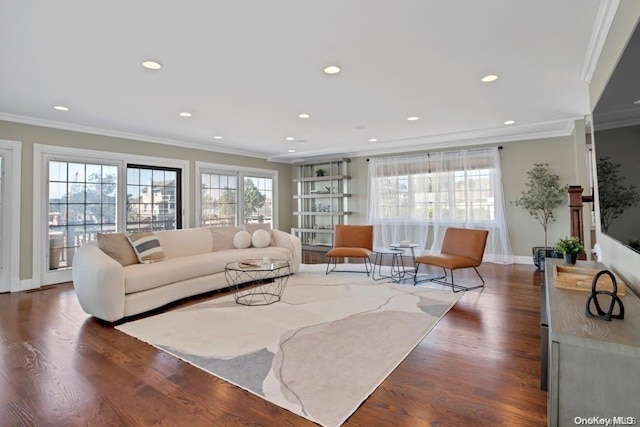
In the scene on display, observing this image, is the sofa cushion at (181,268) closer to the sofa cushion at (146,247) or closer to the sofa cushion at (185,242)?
the sofa cushion at (146,247)

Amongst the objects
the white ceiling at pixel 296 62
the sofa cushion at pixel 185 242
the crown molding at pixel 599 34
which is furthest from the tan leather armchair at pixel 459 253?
the sofa cushion at pixel 185 242

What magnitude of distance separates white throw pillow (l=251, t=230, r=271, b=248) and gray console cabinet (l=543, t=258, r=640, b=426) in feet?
14.1

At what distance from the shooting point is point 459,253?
15.0 feet

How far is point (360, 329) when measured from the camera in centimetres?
293

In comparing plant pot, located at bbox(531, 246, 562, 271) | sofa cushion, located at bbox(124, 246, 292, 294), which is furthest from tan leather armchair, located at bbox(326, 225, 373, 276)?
plant pot, located at bbox(531, 246, 562, 271)

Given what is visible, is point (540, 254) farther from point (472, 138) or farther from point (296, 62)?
point (296, 62)

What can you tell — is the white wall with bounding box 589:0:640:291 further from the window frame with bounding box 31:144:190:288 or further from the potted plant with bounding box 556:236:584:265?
the window frame with bounding box 31:144:190:288

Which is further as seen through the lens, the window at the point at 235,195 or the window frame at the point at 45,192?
the window at the point at 235,195

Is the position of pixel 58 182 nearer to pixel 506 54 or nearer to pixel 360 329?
pixel 360 329

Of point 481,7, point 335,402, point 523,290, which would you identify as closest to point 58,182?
point 335,402

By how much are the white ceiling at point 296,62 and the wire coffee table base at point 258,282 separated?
78.8 inches

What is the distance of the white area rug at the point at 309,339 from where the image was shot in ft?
6.55

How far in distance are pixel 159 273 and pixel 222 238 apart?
5.14ft

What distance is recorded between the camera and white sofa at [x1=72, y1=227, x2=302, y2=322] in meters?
3.14
